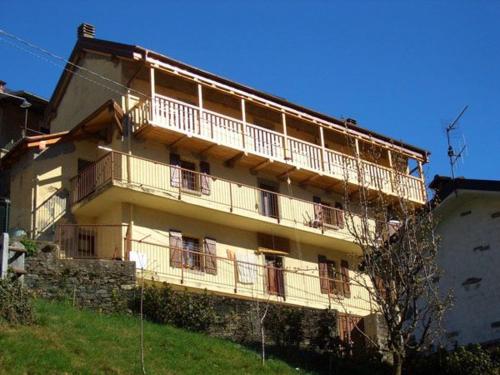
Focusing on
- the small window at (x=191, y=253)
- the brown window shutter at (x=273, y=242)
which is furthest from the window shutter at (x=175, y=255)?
the brown window shutter at (x=273, y=242)

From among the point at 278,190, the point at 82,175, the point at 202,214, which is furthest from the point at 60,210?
the point at 278,190

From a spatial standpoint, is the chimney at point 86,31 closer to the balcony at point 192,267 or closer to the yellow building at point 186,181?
the yellow building at point 186,181

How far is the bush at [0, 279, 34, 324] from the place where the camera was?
19469mm

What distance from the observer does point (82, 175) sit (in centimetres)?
2962

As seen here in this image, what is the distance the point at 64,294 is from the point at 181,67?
10.6m

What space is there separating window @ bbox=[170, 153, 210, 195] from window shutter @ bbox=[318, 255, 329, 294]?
552cm

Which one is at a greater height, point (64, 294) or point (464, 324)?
point (64, 294)

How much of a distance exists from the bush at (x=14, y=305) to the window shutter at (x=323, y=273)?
47.1ft

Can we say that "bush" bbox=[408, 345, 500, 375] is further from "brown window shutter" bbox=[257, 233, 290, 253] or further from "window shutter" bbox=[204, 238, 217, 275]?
"brown window shutter" bbox=[257, 233, 290, 253]

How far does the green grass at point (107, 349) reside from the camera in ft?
57.7

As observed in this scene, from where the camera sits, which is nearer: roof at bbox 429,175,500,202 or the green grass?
the green grass

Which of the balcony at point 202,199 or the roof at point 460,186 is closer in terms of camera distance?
the roof at point 460,186

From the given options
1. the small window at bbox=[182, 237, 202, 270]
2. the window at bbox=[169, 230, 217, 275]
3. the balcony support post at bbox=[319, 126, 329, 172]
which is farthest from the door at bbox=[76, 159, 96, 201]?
the balcony support post at bbox=[319, 126, 329, 172]

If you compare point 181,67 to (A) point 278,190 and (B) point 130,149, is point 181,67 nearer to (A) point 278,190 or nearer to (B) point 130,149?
(B) point 130,149
